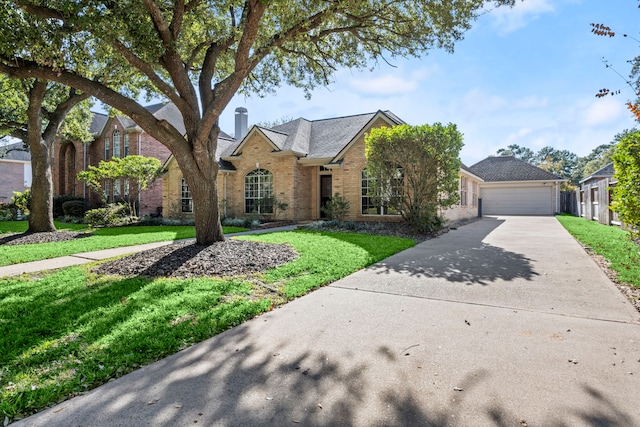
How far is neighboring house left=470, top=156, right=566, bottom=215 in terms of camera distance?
28.2 metres

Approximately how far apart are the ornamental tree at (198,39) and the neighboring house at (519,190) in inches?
815

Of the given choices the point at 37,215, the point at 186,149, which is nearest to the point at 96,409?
the point at 186,149

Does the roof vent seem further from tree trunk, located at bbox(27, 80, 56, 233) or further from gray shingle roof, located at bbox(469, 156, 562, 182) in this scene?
gray shingle roof, located at bbox(469, 156, 562, 182)

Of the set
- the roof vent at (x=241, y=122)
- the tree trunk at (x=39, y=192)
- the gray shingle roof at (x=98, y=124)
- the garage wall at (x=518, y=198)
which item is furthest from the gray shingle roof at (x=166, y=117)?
the garage wall at (x=518, y=198)

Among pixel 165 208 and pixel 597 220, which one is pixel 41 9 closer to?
pixel 165 208

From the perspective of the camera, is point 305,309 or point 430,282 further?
point 430,282

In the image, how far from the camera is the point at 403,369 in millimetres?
2955

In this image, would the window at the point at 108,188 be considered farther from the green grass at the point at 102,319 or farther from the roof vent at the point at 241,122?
the green grass at the point at 102,319

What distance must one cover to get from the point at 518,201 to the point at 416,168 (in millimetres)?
21477

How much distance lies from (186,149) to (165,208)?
14.5 meters

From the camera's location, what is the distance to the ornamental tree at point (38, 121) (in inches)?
512

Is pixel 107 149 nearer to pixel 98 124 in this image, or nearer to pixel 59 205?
pixel 98 124

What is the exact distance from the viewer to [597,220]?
59.6ft

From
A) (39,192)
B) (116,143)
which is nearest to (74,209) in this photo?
(116,143)
